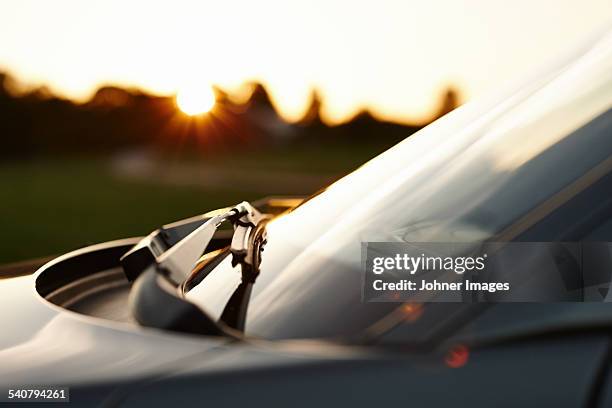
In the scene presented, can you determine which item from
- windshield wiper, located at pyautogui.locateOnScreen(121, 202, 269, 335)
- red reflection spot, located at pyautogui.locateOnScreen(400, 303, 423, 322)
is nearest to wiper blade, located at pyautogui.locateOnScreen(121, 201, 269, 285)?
windshield wiper, located at pyautogui.locateOnScreen(121, 202, 269, 335)

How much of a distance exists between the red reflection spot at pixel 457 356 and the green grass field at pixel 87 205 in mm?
8023

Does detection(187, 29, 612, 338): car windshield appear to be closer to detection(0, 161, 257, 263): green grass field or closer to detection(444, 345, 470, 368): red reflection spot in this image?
detection(444, 345, 470, 368): red reflection spot

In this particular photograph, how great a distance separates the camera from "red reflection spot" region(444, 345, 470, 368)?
969mm

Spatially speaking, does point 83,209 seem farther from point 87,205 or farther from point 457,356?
point 457,356

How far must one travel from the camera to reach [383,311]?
110 centimetres

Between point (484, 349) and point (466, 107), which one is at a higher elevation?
point (466, 107)

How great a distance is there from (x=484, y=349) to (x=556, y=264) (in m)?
0.21

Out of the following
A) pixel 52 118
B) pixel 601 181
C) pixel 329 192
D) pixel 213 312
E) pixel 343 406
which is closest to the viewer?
pixel 343 406

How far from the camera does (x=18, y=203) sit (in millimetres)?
16531

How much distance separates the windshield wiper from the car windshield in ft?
0.10

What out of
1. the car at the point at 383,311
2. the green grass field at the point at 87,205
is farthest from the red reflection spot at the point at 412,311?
the green grass field at the point at 87,205

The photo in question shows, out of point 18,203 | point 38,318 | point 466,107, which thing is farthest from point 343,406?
point 18,203

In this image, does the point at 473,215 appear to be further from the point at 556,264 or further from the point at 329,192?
the point at 329,192

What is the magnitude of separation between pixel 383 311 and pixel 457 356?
155mm
